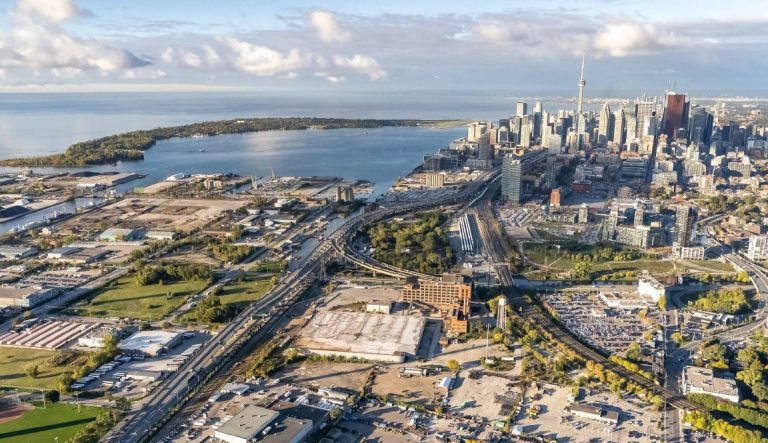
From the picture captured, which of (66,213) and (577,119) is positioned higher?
(577,119)

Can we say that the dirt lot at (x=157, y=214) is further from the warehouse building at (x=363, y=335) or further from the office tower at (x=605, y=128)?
the office tower at (x=605, y=128)

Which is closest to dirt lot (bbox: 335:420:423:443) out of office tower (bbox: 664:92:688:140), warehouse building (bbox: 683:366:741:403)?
warehouse building (bbox: 683:366:741:403)

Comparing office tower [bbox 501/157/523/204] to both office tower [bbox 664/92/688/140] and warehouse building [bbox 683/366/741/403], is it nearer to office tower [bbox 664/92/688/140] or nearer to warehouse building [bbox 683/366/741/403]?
warehouse building [bbox 683/366/741/403]

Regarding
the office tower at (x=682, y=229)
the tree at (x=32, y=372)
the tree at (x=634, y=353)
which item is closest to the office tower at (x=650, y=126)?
the office tower at (x=682, y=229)

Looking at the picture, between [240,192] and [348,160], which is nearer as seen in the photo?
[240,192]

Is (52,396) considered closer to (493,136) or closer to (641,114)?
(493,136)

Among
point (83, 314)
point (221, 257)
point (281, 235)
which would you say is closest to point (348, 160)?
point (281, 235)

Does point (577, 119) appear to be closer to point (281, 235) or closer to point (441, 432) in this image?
point (281, 235)
